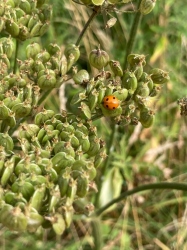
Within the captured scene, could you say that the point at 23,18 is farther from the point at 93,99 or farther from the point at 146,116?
the point at 146,116

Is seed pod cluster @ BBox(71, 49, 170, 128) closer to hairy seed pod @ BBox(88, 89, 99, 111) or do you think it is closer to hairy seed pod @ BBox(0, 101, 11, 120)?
hairy seed pod @ BBox(88, 89, 99, 111)

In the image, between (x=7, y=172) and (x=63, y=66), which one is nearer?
(x=7, y=172)

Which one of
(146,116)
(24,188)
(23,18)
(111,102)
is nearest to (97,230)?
(146,116)

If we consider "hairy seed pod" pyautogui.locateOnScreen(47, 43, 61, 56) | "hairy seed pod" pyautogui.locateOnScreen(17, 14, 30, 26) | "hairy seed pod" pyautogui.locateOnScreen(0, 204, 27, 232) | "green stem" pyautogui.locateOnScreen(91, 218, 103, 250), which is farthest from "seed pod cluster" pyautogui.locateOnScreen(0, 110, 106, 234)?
"green stem" pyautogui.locateOnScreen(91, 218, 103, 250)

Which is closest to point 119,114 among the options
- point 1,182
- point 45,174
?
point 45,174

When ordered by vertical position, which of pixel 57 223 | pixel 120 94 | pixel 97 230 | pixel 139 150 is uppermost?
pixel 120 94

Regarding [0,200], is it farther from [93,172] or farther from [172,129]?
[172,129]

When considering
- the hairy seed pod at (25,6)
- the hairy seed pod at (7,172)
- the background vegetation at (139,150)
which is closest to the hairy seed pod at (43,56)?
the hairy seed pod at (25,6)
